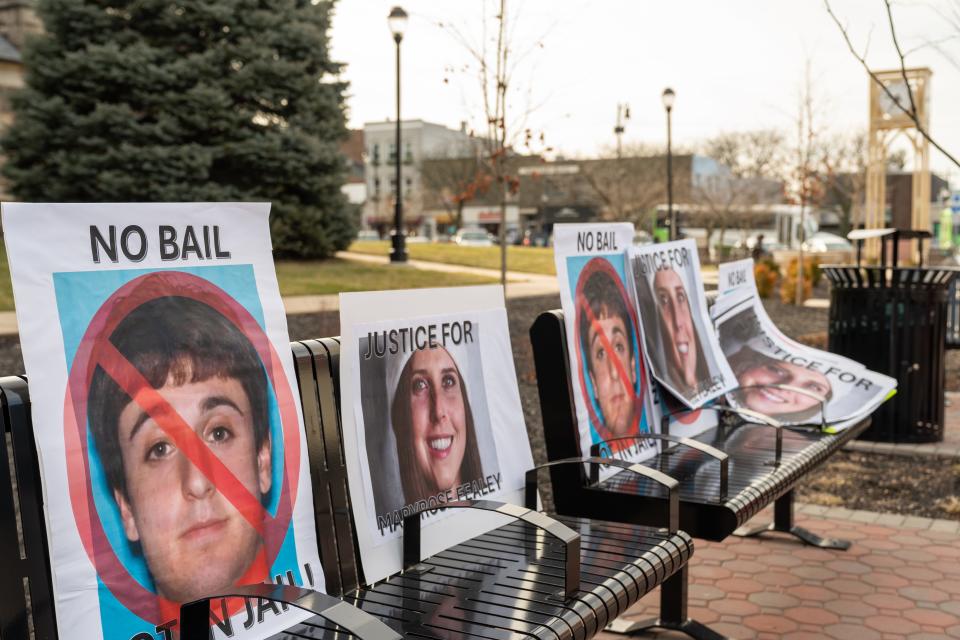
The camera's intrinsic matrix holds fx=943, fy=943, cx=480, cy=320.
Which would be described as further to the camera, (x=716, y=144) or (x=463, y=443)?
(x=716, y=144)

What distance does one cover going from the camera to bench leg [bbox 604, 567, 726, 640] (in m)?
3.47

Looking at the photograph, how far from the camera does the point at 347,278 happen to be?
1844 cm

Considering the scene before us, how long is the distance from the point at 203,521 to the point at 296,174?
19.6 m

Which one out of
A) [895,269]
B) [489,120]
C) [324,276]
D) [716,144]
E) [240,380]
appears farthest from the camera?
[716,144]

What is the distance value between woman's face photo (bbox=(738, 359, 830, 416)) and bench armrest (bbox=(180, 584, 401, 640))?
123 inches

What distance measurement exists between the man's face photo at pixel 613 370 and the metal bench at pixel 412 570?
2.14 feet

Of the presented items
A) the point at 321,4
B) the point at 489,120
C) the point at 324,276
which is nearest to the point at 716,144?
the point at 321,4

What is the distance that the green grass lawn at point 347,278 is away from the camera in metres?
16.4

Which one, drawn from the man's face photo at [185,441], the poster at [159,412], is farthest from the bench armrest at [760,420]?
the man's face photo at [185,441]

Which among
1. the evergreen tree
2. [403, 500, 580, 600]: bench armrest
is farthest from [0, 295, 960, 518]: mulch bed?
the evergreen tree

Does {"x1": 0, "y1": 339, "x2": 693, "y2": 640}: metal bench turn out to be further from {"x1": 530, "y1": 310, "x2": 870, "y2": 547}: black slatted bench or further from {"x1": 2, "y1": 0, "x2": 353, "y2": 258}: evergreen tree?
{"x1": 2, "y1": 0, "x2": 353, "y2": 258}: evergreen tree

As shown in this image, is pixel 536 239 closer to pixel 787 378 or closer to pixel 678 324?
pixel 787 378

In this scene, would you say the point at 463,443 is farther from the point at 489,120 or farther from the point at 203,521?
the point at 489,120

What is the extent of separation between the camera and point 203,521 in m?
2.09
